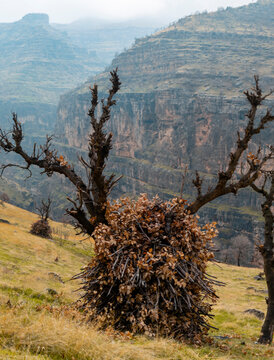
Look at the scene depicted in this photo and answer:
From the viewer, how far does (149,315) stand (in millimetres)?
8000

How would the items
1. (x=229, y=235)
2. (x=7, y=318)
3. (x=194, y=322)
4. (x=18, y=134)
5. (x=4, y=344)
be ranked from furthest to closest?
(x=229, y=235) → (x=18, y=134) → (x=194, y=322) → (x=7, y=318) → (x=4, y=344)

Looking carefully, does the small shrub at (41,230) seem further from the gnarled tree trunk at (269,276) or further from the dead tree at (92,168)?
the gnarled tree trunk at (269,276)

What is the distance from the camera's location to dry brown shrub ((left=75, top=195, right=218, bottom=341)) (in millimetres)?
8062

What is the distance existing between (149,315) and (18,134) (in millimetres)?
6237

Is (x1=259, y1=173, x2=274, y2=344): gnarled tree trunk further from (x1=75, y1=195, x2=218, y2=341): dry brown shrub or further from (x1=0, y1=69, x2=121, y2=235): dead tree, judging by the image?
(x1=0, y1=69, x2=121, y2=235): dead tree

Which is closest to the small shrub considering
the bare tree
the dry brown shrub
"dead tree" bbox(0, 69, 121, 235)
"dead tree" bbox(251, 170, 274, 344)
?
"dead tree" bbox(0, 69, 121, 235)

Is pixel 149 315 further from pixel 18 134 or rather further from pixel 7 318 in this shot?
pixel 18 134

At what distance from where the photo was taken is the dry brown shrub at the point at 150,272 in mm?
8062

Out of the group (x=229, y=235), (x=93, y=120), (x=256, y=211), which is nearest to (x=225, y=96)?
(x=256, y=211)

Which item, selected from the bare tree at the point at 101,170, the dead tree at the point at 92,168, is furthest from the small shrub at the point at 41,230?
the bare tree at the point at 101,170

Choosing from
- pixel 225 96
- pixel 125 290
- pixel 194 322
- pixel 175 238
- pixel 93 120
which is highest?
pixel 225 96

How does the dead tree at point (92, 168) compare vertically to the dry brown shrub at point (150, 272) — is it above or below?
above

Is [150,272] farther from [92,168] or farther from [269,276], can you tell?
[269,276]

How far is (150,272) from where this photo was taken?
321 inches
